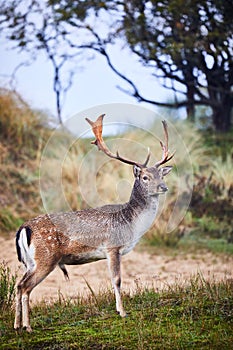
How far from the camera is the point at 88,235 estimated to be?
3672 mm

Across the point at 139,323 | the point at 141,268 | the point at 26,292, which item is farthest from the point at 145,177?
the point at 141,268

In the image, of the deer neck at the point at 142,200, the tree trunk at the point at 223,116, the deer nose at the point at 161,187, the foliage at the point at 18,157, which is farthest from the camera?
the tree trunk at the point at 223,116

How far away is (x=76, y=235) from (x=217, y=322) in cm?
104

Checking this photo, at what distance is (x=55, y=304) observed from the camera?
450 centimetres

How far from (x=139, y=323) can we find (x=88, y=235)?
2.01ft

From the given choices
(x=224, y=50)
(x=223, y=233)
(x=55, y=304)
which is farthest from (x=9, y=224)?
(x=224, y=50)

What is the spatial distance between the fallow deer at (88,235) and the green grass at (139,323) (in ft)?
0.43

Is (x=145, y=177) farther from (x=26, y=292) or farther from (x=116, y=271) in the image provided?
(x=26, y=292)

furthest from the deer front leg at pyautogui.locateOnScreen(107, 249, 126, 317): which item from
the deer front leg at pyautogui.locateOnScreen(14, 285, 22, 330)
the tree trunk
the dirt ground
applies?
the tree trunk

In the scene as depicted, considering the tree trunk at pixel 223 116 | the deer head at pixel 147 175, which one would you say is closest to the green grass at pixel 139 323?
the deer head at pixel 147 175

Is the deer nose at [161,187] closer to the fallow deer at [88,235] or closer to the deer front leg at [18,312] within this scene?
the fallow deer at [88,235]

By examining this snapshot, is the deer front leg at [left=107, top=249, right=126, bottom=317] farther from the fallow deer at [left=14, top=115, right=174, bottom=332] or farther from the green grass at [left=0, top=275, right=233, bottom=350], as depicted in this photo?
the green grass at [left=0, top=275, right=233, bottom=350]

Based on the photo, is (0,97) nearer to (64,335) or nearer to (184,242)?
(184,242)

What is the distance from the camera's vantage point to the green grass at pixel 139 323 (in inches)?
136
